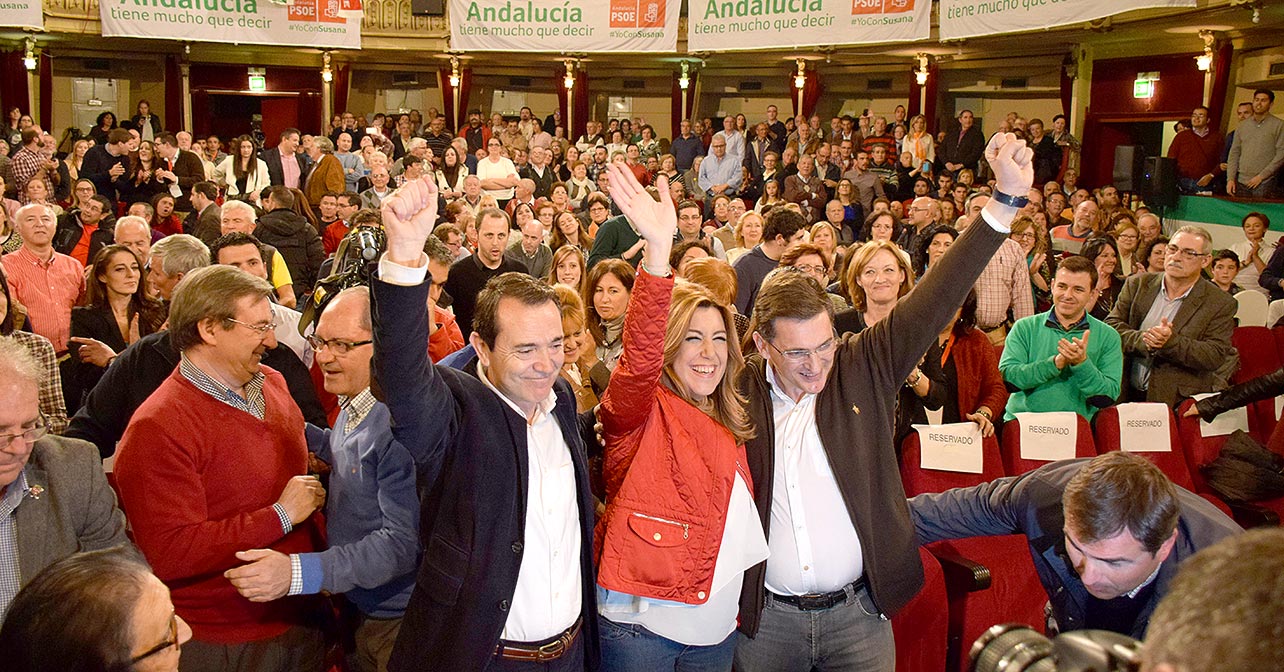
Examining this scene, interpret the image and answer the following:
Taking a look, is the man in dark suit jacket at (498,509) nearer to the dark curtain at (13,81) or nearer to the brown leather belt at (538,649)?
the brown leather belt at (538,649)

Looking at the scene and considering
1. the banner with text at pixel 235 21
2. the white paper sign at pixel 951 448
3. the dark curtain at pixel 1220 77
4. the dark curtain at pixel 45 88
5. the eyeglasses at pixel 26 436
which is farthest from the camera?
the dark curtain at pixel 45 88

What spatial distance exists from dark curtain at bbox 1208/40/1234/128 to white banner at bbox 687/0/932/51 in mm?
3880

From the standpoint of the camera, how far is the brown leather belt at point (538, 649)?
1.95 m

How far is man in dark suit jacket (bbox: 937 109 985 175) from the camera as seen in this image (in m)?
13.4

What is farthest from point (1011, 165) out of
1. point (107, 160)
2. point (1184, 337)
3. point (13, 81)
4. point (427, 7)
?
point (13, 81)

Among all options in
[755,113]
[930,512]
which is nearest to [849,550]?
[930,512]

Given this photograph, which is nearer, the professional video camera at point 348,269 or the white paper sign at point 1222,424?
the professional video camera at point 348,269

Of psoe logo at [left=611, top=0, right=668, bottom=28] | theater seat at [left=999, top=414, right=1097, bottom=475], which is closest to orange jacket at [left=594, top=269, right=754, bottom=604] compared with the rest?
theater seat at [left=999, top=414, right=1097, bottom=475]

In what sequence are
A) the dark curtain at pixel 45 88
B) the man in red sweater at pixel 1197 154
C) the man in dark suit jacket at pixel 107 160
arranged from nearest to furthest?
the man in dark suit jacket at pixel 107 160
the man in red sweater at pixel 1197 154
the dark curtain at pixel 45 88

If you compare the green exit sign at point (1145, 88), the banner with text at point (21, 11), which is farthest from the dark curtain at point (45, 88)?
the green exit sign at point (1145, 88)

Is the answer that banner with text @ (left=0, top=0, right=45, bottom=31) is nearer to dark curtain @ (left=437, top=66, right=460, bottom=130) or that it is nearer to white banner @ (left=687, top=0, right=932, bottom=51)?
white banner @ (left=687, top=0, right=932, bottom=51)

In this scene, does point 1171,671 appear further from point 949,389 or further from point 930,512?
point 949,389

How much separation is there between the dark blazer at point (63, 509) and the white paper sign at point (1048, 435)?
282 cm

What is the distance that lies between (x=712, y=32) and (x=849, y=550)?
10214mm
